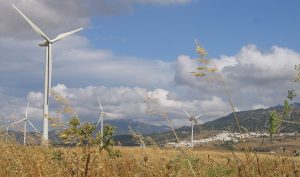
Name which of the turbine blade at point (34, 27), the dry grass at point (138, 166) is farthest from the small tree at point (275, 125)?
the turbine blade at point (34, 27)

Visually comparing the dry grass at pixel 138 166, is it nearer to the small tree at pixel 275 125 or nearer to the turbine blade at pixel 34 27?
the small tree at pixel 275 125

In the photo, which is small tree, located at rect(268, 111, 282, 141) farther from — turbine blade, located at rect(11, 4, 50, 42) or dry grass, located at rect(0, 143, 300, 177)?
turbine blade, located at rect(11, 4, 50, 42)

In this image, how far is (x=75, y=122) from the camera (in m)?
6.43

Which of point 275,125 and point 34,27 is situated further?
point 34,27

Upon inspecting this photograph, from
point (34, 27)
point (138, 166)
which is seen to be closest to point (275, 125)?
point (138, 166)

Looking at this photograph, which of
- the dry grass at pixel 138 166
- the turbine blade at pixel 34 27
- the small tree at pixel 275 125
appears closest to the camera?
the small tree at pixel 275 125

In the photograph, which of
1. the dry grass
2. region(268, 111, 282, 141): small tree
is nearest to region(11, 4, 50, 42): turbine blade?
the dry grass

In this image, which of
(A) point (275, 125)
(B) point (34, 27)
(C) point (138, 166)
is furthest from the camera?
(B) point (34, 27)

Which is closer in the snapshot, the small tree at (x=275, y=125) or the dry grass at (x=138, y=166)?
the small tree at (x=275, y=125)

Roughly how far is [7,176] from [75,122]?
3655 mm

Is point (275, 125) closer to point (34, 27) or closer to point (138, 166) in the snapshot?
point (138, 166)

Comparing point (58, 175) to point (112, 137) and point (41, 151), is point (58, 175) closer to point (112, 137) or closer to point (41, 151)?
point (41, 151)

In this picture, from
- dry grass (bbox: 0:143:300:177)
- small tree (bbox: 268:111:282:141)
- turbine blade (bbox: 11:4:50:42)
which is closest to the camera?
small tree (bbox: 268:111:282:141)

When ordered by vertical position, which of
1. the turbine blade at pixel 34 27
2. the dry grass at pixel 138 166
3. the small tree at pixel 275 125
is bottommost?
the dry grass at pixel 138 166
